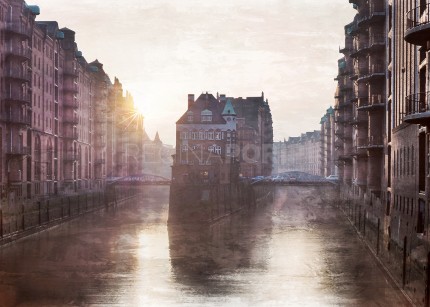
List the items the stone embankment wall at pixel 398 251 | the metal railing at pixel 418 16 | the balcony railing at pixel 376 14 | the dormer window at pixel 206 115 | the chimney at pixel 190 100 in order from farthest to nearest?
1. the chimney at pixel 190 100
2. the dormer window at pixel 206 115
3. the balcony railing at pixel 376 14
4. the metal railing at pixel 418 16
5. the stone embankment wall at pixel 398 251

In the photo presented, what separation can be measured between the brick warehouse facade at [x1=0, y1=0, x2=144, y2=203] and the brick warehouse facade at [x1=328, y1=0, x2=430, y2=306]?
35430 mm

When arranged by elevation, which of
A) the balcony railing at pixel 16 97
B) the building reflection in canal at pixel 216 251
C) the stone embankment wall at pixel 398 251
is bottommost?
the building reflection in canal at pixel 216 251

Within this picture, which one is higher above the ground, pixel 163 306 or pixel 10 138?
pixel 10 138

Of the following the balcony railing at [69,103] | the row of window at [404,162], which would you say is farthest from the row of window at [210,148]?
the row of window at [404,162]

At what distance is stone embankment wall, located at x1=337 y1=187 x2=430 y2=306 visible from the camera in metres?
28.0

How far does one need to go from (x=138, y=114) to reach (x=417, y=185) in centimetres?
Answer: 13580

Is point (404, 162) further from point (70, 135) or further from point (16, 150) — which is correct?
point (70, 135)

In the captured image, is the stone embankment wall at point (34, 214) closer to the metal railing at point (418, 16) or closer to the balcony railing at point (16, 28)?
the balcony railing at point (16, 28)

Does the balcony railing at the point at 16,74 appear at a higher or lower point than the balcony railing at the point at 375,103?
higher

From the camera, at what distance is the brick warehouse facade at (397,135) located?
30344 millimetres

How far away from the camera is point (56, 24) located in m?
87.5

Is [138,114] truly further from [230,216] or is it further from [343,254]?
[343,254]

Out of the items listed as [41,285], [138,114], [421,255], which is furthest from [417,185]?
[138,114]

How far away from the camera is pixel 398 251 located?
3950 cm
